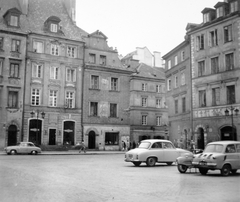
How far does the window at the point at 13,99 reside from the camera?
41.6 meters

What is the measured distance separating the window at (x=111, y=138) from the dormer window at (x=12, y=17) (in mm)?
18992

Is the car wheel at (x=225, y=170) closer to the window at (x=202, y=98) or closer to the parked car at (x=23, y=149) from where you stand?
the window at (x=202, y=98)

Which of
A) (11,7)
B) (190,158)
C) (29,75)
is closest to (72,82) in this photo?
(29,75)

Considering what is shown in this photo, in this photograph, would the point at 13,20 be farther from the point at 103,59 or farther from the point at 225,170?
the point at 225,170

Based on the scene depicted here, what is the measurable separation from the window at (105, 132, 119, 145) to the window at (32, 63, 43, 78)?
12387 mm

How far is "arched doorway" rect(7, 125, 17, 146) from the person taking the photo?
41.1m

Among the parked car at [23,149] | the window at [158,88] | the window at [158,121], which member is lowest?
the parked car at [23,149]

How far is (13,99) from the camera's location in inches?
1652

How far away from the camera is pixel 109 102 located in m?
48.8

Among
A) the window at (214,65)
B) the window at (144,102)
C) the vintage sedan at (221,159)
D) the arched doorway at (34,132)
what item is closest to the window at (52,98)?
the arched doorway at (34,132)

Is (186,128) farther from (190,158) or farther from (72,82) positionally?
(190,158)

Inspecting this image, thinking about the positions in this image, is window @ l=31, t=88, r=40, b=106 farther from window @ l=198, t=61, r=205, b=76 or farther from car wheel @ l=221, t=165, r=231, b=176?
car wheel @ l=221, t=165, r=231, b=176

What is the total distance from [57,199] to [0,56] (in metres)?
35.8

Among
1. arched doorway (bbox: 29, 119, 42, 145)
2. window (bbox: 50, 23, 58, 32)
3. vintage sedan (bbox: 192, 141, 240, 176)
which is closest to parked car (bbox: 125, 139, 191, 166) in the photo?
vintage sedan (bbox: 192, 141, 240, 176)
